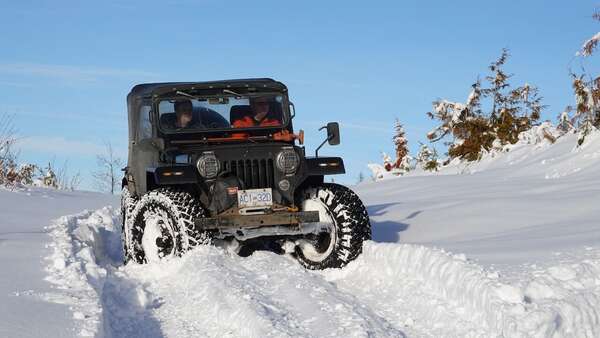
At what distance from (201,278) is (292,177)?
1.88m

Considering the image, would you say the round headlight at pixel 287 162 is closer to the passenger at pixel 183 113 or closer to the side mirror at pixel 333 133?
the side mirror at pixel 333 133

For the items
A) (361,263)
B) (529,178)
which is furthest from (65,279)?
(529,178)

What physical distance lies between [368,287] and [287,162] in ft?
6.56

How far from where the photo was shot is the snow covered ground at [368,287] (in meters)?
5.33

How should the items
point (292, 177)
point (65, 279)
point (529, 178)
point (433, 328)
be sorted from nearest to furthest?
point (433, 328) < point (65, 279) < point (292, 177) < point (529, 178)

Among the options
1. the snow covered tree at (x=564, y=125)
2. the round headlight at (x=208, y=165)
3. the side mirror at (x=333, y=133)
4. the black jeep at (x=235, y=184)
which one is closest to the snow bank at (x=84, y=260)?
the black jeep at (x=235, y=184)

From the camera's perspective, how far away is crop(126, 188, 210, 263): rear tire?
26.4 ft

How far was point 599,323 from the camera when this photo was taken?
5.22m

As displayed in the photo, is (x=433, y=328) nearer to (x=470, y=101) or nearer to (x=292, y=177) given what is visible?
(x=292, y=177)

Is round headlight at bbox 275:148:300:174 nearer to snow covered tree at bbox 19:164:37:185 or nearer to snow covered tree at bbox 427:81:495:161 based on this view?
snow covered tree at bbox 19:164:37:185

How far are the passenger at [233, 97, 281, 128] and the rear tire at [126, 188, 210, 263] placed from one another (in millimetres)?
1386

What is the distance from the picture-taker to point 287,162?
8.65m

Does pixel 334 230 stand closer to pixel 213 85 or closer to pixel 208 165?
pixel 208 165

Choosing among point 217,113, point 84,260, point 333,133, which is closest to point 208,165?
point 217,113
